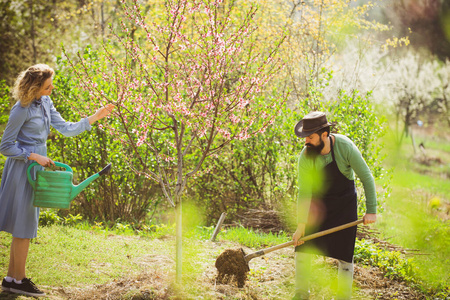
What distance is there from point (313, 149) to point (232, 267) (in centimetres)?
138

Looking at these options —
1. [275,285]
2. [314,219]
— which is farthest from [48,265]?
[314,219]

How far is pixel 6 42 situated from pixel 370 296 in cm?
1363

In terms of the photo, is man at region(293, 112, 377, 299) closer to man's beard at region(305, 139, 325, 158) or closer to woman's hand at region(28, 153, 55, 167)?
man's beard at region(305, 139, 325, 158)

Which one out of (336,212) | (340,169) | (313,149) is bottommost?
(336,212)

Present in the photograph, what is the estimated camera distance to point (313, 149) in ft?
10.8

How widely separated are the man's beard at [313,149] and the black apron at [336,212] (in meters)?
0.09

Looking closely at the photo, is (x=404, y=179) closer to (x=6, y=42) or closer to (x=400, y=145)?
(x=400, y=145)

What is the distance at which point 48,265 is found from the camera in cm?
399

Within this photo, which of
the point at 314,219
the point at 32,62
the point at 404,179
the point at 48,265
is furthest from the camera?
the point at 32,62

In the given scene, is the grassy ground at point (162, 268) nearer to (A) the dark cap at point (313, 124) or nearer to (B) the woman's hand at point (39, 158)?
(A) the dark cap at point (313, 124)

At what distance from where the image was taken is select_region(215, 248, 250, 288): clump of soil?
12.8ft

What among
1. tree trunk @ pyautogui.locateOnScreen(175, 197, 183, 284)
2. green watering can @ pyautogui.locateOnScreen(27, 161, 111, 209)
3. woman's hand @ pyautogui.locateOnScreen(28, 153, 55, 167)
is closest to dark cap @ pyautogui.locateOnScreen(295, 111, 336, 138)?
tree trunk @ pyautogui.locateOnScreen(175, 197, 183, 284)

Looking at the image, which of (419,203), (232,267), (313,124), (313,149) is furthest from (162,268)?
(419,203)

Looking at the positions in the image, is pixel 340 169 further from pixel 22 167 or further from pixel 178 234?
pixel 22 167
